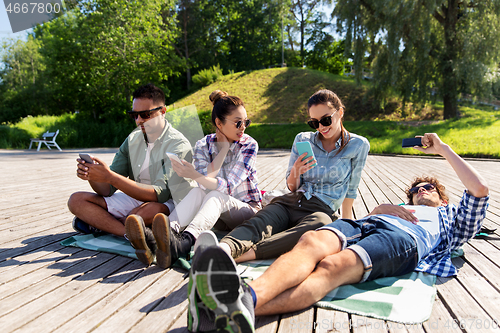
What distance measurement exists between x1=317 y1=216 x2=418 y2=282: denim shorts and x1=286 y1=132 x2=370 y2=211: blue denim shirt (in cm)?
52

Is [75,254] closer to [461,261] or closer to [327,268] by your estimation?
[327,268]

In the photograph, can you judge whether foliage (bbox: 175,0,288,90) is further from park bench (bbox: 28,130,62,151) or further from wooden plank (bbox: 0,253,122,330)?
wooden plank (bbox: 0,253,122,330)

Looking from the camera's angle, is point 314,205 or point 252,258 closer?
point 252,258

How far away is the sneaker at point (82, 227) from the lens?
114 inches

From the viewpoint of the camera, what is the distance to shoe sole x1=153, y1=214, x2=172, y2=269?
2.00 m

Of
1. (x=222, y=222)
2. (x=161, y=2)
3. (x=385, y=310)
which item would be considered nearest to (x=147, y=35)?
(x=161, y=2)

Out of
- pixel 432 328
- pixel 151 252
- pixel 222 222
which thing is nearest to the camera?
pixel 432 328

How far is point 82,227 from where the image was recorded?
2.91 meters

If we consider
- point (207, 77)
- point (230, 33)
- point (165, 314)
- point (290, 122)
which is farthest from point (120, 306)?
point (230, 33)

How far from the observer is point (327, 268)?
168 centimetres

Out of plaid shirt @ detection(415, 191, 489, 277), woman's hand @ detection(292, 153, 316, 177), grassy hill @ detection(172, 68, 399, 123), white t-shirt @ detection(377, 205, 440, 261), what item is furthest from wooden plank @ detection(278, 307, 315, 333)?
grassy hill @ detection(172, 68, 399, 123)

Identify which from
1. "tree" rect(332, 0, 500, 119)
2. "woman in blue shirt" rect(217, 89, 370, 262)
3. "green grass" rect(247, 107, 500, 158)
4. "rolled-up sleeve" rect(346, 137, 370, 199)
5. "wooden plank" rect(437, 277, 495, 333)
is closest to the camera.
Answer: "wooden plank" rect(437, 277, 495, 333)

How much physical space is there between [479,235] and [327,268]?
2056mm

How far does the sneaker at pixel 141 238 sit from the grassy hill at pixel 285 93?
19.2m
